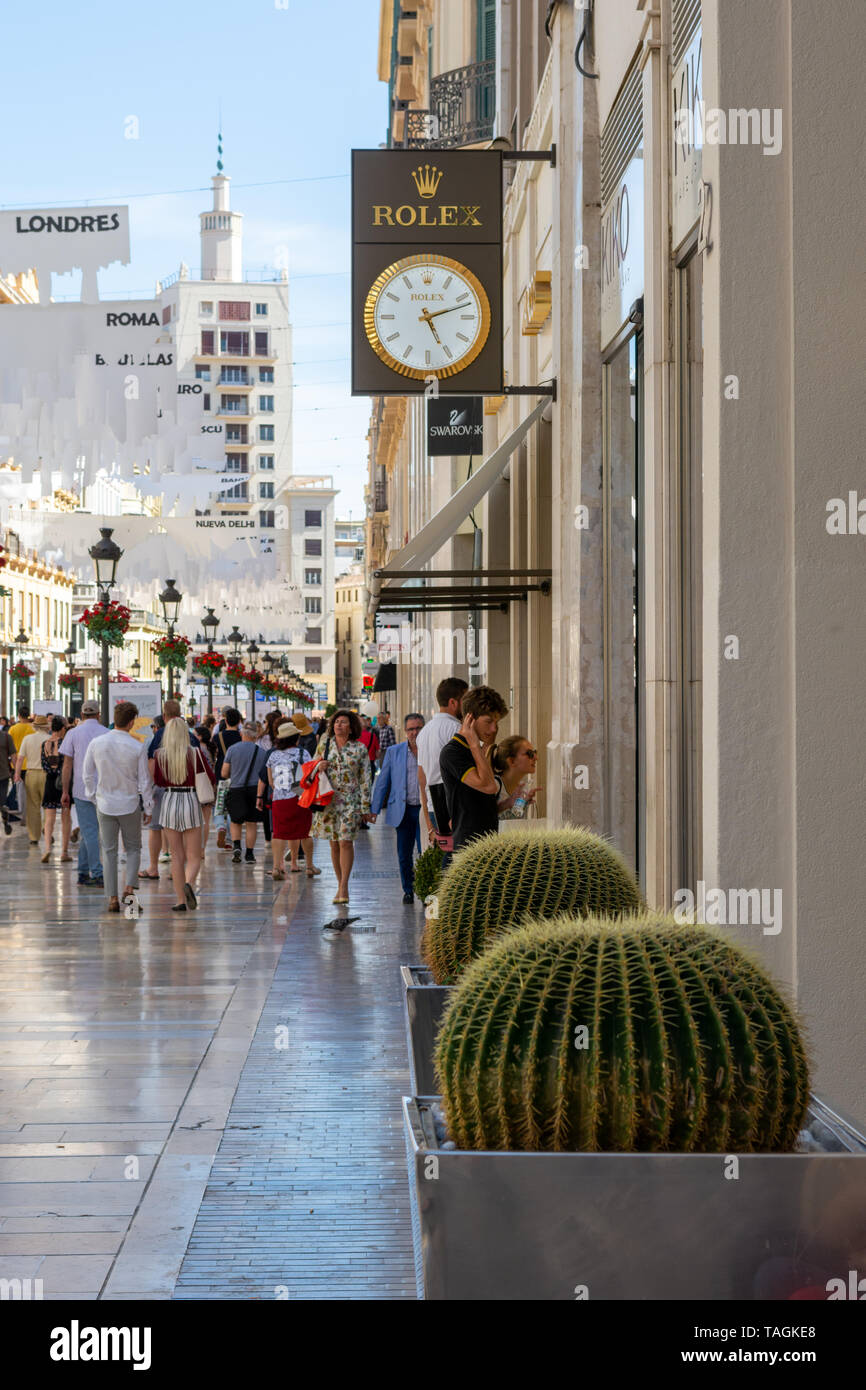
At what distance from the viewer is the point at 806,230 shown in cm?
647

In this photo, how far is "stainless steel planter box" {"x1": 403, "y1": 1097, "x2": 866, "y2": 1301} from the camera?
3594mm

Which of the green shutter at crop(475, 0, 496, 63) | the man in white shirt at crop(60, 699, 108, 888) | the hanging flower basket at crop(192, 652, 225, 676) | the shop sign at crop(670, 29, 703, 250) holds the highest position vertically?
the green shutter at crop(475, 0, 496, 63)

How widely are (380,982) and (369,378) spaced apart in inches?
200

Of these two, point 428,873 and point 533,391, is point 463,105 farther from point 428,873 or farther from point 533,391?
point 428,873

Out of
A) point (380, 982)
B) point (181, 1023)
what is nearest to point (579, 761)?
point (380, 982)

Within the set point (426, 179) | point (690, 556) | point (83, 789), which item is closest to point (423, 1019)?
point (690, 556)

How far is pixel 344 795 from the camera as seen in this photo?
15.5m

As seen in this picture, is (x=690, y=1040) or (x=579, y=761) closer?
(x=690, y=1040)

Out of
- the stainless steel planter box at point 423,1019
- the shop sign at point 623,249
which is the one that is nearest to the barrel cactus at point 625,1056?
the stainless steel planter box at point 423,1019

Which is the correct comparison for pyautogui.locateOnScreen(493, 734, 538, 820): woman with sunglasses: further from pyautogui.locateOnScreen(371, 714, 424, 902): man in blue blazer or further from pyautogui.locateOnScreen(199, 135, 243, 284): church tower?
pyautogui.locateOnScreen(199, 135, 243, 284): church tower

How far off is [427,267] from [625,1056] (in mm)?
10316

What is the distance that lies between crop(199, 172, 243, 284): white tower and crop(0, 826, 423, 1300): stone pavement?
478 ft

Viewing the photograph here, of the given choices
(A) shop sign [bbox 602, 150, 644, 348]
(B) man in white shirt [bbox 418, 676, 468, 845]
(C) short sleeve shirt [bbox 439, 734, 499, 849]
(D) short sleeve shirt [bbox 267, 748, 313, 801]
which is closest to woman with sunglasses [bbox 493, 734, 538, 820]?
(C) short sleeve shirt [bbox 439, 734, 499, 849]
